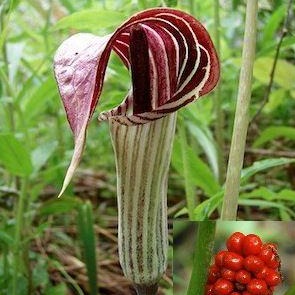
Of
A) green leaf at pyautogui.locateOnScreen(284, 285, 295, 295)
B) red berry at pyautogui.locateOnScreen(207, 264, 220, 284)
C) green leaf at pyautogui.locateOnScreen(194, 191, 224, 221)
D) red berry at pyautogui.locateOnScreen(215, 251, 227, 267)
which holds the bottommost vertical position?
green leaf at pyautogui.locateOnScreen(194, 191, 224, 221)

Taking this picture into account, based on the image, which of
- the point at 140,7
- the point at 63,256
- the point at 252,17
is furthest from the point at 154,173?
the point at 63,256

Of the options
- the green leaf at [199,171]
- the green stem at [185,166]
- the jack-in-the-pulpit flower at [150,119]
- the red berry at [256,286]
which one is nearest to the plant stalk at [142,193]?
the jack-in-the-pulpit flower at [150,119]

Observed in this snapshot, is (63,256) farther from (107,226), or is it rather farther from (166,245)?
(166,245)

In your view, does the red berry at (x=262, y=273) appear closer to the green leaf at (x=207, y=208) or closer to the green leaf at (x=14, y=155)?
the green leaf at (x=207, y=208)

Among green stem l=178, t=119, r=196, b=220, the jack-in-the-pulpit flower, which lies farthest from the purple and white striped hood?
green stem l=178, t=119, r=196, b=220

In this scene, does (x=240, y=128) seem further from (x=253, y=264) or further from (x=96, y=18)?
(x=96, y=18)

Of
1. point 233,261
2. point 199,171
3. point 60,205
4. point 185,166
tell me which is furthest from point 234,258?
point 60,205

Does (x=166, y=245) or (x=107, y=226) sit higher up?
(x=166, y=245)

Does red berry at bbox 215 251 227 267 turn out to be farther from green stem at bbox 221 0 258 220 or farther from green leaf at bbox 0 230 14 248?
green leaf at bbox 0 230 14 248
